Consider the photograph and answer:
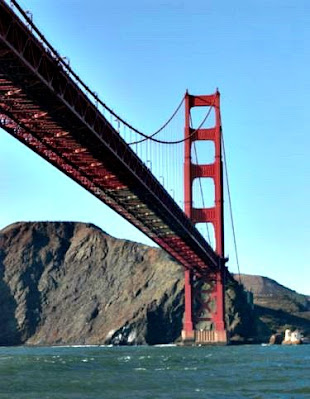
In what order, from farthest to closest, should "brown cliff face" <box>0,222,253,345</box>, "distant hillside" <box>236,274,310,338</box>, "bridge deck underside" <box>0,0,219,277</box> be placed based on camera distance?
"distant hillside" <box>236,274,310,338</box> → "brown cliff face" <box>0,222,253,345</box> → "bridge deck underside" <box>0,0,219,277</box>

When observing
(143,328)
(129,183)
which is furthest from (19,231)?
(129,183)

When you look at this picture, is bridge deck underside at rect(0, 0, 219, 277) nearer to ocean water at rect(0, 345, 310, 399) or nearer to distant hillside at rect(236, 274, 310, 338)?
ocean water at rect(0, 345, 310, 399)

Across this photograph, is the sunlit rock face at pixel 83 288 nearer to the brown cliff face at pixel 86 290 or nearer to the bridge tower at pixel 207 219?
the brown cliff face at pixel 86 290

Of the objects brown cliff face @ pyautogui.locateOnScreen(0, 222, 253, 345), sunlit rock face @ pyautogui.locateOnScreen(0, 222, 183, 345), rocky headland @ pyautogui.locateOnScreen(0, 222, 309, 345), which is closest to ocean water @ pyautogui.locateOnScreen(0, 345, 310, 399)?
rocky headland @ pyautogui.locateOnScreen(0, 222, 309, 345)

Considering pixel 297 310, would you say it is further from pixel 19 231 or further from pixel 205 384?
pixel 205 384

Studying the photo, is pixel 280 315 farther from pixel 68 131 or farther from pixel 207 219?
pixel 68 131

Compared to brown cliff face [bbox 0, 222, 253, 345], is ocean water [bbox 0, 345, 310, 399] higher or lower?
lower
